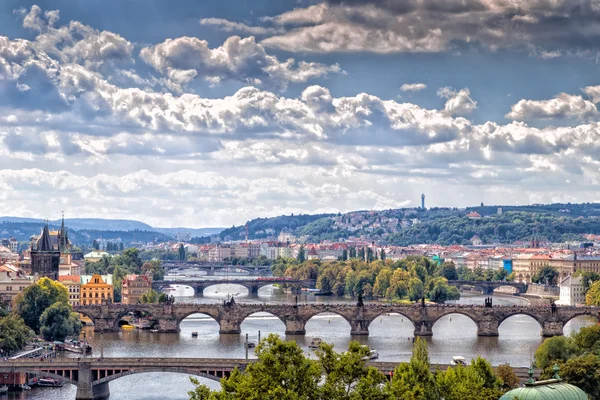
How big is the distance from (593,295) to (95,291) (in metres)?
46.3

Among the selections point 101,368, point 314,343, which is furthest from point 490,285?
point 101,368

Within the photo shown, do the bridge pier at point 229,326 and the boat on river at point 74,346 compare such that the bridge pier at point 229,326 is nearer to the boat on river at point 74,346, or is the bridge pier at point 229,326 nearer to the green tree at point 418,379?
the boat on river at point 74,346

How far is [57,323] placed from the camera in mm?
90250

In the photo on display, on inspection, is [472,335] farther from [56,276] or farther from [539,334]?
[56,276]

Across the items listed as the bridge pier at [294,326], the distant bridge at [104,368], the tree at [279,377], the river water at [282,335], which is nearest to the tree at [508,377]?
the distant bridge at [104,368]

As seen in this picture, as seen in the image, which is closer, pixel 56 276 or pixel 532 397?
pixel 532 397

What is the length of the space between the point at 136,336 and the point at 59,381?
88.8ft

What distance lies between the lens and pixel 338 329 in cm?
10194

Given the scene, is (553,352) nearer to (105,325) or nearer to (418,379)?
Answer: (418,379)

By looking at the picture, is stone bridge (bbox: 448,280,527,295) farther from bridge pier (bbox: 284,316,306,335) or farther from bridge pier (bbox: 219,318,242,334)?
bridge pier (bbox: 219,318,242,334)

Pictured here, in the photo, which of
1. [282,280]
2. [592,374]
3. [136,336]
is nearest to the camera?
[592,374]

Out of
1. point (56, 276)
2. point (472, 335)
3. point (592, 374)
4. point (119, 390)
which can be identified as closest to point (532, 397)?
point (592, 374)

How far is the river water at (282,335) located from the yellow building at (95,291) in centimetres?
900

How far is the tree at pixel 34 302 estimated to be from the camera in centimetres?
9256
